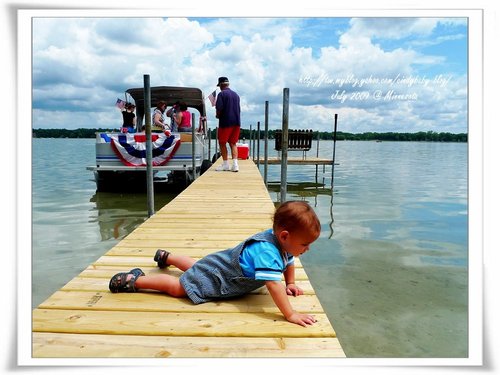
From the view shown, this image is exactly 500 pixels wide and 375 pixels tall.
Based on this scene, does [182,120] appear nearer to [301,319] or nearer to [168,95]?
[168,95]

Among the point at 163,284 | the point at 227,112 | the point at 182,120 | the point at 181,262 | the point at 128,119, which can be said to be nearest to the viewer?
the point at 163,284

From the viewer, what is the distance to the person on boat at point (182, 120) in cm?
1152

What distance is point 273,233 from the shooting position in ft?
7.03

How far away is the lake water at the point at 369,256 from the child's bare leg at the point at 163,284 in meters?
0.61

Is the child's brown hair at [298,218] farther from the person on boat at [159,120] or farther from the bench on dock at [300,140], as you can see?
the bench on dock at [300,140]

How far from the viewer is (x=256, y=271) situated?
201 centimetres

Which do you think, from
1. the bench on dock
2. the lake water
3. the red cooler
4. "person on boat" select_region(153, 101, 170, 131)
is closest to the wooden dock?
the lake water

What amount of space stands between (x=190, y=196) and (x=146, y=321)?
13.7ft

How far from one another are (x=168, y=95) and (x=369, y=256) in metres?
9.02

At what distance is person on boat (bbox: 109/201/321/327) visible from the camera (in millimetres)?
1958

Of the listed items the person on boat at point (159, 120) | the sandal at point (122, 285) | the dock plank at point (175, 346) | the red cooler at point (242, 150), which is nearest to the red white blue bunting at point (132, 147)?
the person on boat at point (159, 120)

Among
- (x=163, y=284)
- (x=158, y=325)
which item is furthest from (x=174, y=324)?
(x=163, y=284)
